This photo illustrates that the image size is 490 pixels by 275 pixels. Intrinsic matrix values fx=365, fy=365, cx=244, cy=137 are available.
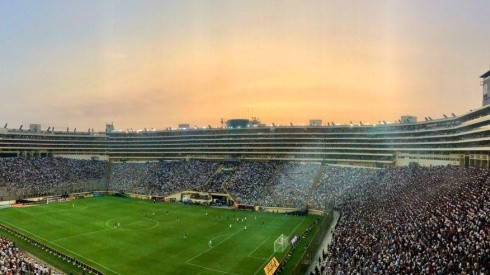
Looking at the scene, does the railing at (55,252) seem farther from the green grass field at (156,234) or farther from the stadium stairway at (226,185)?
the stadium stairway at (226,185)

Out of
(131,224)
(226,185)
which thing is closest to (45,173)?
(226,185)

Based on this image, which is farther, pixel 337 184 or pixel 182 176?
pixel 182 176

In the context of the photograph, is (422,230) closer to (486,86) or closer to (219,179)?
(486,86)

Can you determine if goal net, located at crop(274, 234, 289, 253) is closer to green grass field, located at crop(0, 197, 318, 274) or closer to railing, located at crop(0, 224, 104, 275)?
green grass field, located at crop(0, 197, 318, 274)

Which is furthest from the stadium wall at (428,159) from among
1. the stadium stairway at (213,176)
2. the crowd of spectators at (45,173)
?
the crowd of spectators at (45,173)

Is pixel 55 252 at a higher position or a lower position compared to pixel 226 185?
lower

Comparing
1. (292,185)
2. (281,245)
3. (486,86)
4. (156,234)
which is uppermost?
(486,86)

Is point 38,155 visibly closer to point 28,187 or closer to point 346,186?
point 28,187
